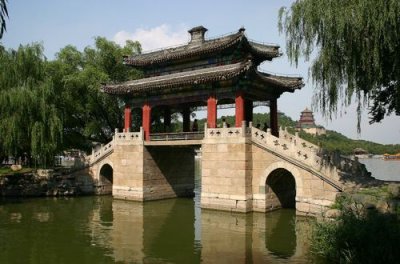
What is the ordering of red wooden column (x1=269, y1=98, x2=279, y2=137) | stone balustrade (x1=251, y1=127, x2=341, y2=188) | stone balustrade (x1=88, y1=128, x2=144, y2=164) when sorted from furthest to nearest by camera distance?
stone balustrade (x1=88, y1=128, x2=144, y2=164)
red wooden column (x1=269, y1=98, x2=279, y2=137)
stone balustrade (x1=251, y1=127, x2=341, y2=188)

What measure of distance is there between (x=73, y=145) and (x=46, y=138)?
5851mm

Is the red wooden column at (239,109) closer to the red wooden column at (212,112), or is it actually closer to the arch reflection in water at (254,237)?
the red wooden column at (212,112)

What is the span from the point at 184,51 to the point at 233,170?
811 cm

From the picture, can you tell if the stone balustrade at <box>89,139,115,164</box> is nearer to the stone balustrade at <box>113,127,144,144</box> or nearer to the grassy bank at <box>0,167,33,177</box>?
the stone balustrade at <box>113,127,144,144</box>

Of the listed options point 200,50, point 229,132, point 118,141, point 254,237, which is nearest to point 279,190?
point 229,132

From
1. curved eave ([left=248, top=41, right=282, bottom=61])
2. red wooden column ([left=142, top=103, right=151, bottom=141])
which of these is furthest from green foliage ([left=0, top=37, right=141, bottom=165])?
curved eave ([left=248, top=41, right=282, bottom=61])

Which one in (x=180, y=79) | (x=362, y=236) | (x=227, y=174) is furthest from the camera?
(x=180, y=79)

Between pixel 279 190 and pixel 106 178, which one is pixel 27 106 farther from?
pixel 279 190

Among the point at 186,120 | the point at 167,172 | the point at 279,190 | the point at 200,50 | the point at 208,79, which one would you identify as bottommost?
the point at 279,190

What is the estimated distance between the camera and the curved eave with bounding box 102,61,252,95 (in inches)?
740

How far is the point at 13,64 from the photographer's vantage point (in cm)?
2269

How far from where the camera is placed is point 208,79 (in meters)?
19.5

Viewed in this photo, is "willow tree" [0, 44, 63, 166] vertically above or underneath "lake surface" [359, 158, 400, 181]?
above

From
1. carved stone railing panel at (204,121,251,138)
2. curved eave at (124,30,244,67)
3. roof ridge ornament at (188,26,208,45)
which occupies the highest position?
roof ridge ornament at (188,26,208,45)
